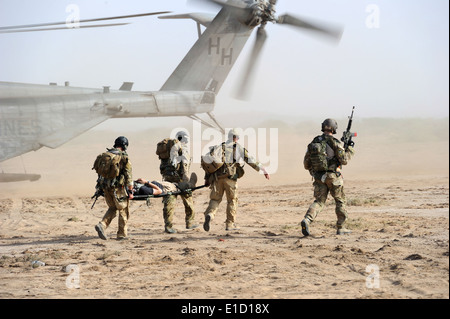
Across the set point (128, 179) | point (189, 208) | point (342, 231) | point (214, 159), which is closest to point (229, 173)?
point (214, 159)

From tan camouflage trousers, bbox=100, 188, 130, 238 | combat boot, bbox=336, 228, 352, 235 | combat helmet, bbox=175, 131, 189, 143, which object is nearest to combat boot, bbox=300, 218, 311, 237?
combat boot, bbox=336, 228, 352, 235

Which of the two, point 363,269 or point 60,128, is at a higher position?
point 60,128

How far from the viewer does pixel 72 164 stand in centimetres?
2664

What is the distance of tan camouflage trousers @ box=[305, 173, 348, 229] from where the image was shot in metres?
7.97

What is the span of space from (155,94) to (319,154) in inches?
290

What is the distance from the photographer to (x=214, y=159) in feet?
27.7

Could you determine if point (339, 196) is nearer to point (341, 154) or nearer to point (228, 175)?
point (341, 154)

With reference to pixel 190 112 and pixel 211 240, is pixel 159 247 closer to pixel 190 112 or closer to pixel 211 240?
pixel 211 240

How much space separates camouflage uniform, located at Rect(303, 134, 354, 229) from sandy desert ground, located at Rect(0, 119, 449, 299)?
1.18ft

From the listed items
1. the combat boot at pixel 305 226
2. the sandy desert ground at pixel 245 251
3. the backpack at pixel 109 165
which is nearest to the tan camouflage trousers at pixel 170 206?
the sandy desert ground at pixel 245 251

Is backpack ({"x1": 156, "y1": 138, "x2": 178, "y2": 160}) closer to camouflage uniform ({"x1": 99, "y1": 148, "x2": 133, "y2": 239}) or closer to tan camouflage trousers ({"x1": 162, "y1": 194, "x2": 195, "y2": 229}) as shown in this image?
tan camouflage trousers ({"x1": 162, "y1": 194, "x2": 195, "y2": 229})

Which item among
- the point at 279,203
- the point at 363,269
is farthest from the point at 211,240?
the point at 279,203

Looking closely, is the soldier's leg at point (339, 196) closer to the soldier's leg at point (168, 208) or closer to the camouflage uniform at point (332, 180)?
the camouflage uniform at point (332, 180)
